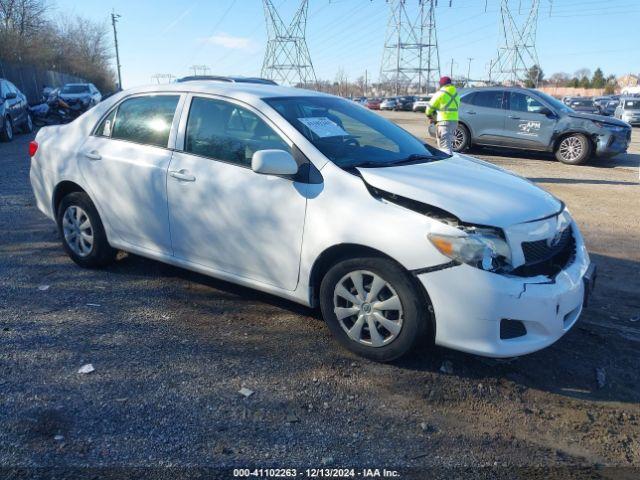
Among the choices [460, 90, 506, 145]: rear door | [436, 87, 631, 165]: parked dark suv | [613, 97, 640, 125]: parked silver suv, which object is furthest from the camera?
[613, 97, 640, 125]: parked silver suv

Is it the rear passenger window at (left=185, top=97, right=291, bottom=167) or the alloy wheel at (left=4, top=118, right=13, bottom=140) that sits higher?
the rear passenger window at (left=185, top=97, right=291, bottom=167)

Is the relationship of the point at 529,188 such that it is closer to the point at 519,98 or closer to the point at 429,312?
the point at 429,312

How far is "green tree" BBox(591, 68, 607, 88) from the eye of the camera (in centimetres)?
8825

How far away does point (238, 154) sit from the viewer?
3.97 m

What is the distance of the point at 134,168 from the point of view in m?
4.40

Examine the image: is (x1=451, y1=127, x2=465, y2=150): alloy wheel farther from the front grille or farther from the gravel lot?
the front grille

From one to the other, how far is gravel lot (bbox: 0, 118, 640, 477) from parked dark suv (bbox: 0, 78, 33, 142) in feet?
38.4

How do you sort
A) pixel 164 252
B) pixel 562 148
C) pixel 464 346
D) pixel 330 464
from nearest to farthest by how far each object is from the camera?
pixel 330 464
pixel 464 346
pixel 164 252
pixel 562 148

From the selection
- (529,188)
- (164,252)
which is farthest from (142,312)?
(529,188)

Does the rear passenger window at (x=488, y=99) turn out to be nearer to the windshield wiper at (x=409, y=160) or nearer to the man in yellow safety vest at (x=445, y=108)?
the man in yellow safety vest at (x=445, y=108)

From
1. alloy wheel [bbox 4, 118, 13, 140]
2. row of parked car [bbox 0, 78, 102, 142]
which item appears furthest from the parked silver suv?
alloy wheel [bbox 4, 118, 13, 140]

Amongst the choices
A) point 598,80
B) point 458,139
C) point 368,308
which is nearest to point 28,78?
point 458,139

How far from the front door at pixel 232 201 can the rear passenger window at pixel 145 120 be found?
22 cm

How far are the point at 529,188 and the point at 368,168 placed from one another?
45.7 inches
